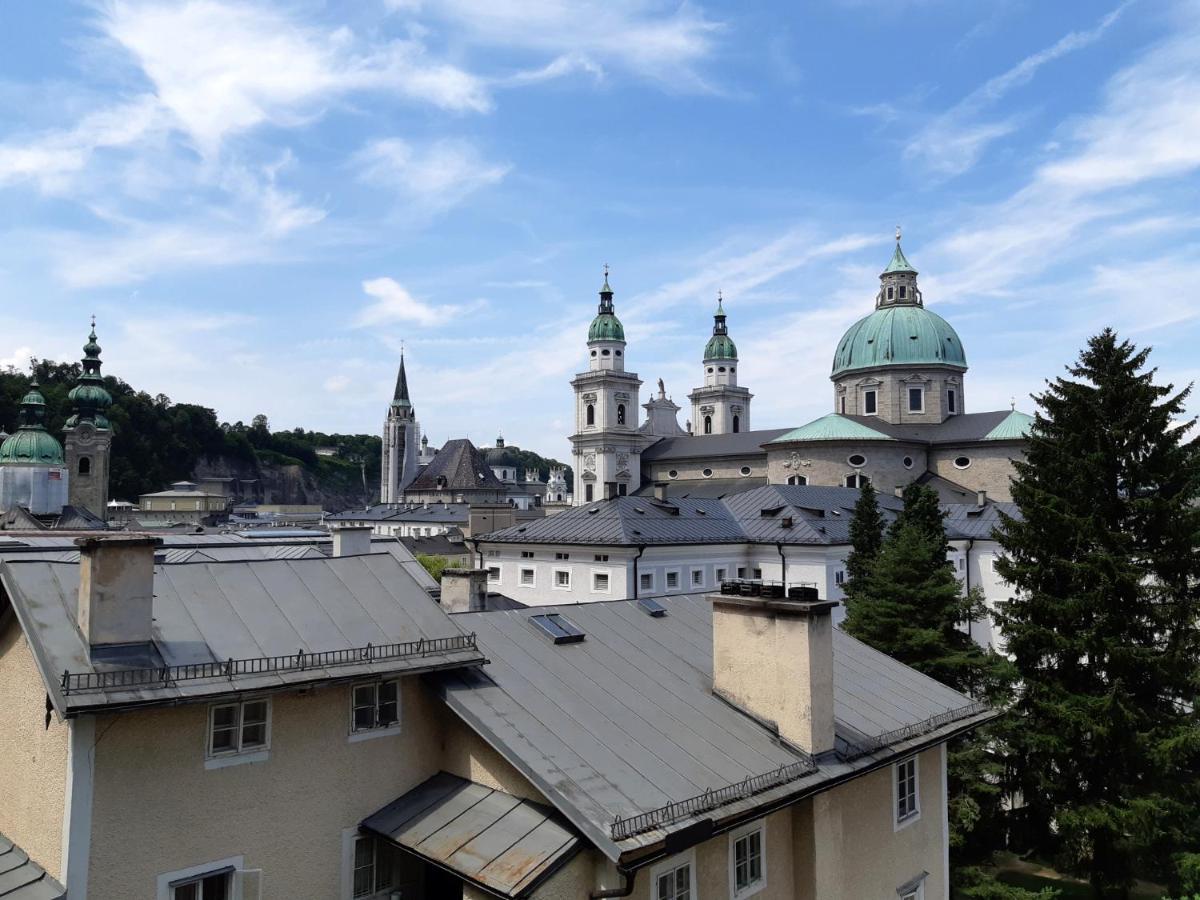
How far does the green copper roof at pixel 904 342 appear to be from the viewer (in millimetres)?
69125

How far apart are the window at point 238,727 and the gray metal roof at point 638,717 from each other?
6.22ft

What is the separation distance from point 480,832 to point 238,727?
2.58 metres

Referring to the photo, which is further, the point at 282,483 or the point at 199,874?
the point at 282,483

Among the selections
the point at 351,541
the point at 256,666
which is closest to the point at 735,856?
the point at 256,666

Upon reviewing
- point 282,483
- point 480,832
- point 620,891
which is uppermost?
point 282,483

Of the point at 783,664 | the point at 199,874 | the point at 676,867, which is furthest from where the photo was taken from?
the point at 783,664

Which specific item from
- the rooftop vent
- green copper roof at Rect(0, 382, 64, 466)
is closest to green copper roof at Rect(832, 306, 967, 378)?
the rooftop vent

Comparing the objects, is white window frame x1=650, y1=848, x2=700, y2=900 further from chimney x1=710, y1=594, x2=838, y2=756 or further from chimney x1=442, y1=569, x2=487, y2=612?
chimney x1=442, y1=569, x2=487, y2=612

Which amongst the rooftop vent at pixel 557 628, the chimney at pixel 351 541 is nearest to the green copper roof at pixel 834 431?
the chimney at pixel 351 541

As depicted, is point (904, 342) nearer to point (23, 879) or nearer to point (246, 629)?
point (246, 629)

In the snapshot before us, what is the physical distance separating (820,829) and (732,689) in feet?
6.33

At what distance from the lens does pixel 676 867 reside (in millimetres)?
8594

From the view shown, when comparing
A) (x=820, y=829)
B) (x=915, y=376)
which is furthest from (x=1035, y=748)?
(x=915, y=376)

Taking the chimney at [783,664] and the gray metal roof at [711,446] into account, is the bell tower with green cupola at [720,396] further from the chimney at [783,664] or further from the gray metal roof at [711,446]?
the chimney at [783,664]
